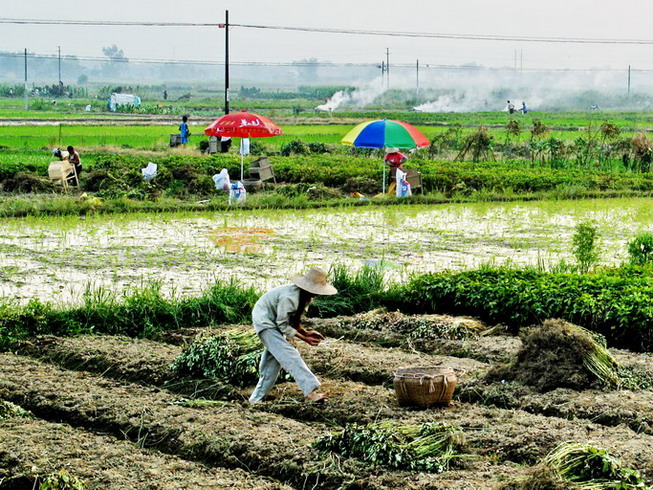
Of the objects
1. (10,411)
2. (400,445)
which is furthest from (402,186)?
(400,445)

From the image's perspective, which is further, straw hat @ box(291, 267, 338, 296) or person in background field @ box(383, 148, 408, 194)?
person in background field @ box(383, 148, 408, 194)

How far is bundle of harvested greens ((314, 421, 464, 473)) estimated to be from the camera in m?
6.38

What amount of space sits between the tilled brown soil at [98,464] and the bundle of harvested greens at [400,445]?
0.56 meters

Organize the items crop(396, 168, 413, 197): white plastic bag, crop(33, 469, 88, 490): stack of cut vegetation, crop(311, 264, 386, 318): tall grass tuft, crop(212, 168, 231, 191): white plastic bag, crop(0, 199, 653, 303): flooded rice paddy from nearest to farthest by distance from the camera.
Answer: crop(33, 469, 88, 490): stack of cut vegetation → crop(311, 264, 386, 318): tall grass tuft → crop(0, 199, 653, 303): flooded rice paddy → crop(212, 168, 231, 191): white plastic bag → crop(396, 168, 413, 197): white plastic bag

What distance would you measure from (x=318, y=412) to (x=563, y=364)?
199cm

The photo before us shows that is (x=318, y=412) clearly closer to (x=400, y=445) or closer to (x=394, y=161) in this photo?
(x=400, y=445)

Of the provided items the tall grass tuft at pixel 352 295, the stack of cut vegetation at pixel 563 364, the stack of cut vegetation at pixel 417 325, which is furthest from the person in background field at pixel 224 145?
the stack of cut vegetation at pixel 563 364

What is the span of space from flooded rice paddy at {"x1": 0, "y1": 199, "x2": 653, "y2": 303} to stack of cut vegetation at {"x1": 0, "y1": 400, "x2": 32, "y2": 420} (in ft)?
11.5

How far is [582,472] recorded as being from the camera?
18.9ft

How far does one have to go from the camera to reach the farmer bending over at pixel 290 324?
7551mm

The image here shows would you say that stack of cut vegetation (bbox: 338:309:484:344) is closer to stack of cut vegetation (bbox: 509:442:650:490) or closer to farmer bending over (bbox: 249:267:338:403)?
farmer bending over (bbox: 249:267:338:403)

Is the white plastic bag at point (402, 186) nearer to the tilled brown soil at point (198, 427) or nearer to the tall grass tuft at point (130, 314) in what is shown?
the tall grass tuft at point (130, 314)

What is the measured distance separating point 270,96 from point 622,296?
155 m

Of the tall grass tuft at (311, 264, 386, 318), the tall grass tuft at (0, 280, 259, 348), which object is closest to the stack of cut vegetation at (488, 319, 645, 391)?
the tall grass tuft at (311, 264, 386, 318)
